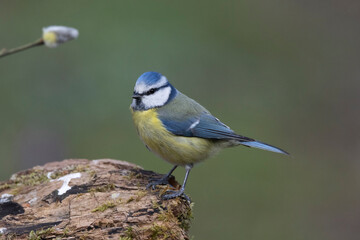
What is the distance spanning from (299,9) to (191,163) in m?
6.23

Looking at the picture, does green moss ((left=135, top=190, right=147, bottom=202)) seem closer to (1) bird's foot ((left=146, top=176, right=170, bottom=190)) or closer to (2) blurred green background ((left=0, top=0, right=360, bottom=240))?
(1) bird's foot ((left=146, top=176, right=170, bottom=190))

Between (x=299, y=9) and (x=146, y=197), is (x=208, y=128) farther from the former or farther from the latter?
(x=299, y=9)

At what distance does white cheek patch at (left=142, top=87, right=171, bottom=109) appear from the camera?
3.34m

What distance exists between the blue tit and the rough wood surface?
0.68 ft

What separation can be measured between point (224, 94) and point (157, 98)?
3.65 metres

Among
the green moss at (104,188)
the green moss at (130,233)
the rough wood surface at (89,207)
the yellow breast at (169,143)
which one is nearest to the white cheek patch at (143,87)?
the yellow breast at (169,143)

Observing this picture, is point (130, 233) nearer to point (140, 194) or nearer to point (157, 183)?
point (140, 194)

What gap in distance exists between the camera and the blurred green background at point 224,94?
5.48 meters

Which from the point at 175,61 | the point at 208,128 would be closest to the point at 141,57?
the point at 175,61

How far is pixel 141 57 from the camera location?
6941mm

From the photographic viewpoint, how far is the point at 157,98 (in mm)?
3363

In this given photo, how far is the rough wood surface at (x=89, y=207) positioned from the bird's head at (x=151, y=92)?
44 cm

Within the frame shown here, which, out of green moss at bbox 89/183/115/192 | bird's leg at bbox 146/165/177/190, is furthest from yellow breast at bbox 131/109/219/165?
green moss at bbox 89/183/115/192

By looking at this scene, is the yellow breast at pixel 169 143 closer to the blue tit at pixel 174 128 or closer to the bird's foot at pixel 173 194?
the blue tit at pixel 174 128
